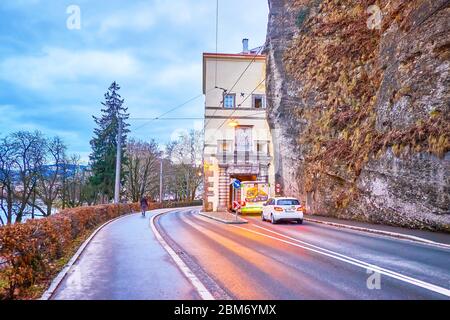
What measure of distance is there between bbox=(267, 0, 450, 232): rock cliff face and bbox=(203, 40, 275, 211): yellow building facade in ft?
16.9

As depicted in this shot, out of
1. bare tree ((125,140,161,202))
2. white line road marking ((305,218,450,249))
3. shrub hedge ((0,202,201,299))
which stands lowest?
white line road marking ((305,218,450,249))

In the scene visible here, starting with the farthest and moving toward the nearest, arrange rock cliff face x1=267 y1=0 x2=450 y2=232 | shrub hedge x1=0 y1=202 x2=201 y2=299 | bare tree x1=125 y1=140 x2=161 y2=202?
bare tree x1=125 y1=140 x2=161 y2=202, rock cliff face x1=267 y1=0 x2=450 y2=232, shrub hedge x1=0 y1=202 x2=201 y2=299

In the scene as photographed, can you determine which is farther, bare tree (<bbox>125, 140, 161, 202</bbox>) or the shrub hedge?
bare tree (<bbox>125, 140, 161, 202</bbox>)

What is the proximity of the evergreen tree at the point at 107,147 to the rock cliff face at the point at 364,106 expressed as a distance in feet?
80.0

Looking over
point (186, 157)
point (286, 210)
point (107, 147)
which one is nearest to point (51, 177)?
point (107, 147)

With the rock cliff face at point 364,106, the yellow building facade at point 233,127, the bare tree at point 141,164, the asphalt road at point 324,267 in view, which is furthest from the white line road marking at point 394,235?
the bare tree at point 141,164

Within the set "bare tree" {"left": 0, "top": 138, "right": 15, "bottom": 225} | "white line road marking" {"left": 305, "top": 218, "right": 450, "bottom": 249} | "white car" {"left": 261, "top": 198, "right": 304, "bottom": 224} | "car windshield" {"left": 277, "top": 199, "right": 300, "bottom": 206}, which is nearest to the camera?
"white line road marking" {"left": 305, "top": 218, "right": 450, "bottom": 249}

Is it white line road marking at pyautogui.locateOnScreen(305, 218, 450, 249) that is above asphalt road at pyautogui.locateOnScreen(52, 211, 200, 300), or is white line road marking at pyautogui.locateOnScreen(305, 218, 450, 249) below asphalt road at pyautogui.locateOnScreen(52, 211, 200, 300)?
below

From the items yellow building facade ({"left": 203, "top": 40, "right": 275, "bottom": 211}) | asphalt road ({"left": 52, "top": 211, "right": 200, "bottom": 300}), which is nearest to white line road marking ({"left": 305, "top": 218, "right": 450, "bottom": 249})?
asphalt road ({"left": 52, "top": 211, "right": 200, "bottom": 300})

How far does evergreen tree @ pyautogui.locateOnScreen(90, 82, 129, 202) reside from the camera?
1986 inches

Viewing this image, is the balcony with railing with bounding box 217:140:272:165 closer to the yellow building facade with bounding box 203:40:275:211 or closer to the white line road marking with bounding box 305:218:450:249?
the yellow building facade with bounding box 203:40:275:211

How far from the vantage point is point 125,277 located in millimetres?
7512

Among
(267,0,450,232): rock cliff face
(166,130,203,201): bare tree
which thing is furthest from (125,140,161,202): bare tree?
(267,0,450,232): rock cliff face
